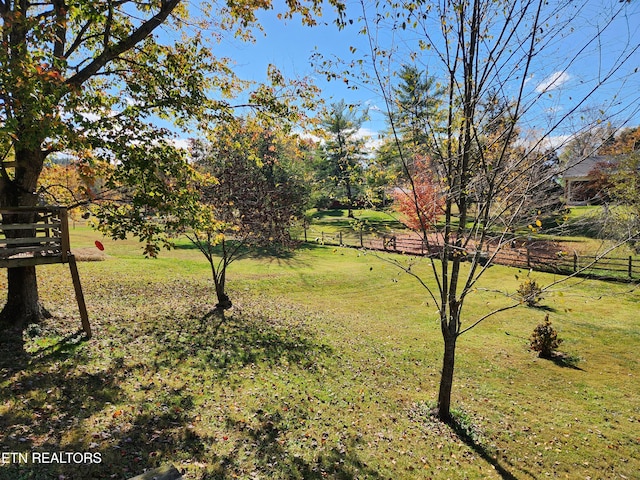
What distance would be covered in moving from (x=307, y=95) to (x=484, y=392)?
7.85 metres

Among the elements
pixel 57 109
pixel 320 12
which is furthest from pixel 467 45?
pixel 57 109

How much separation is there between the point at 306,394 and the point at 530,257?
17.3 m

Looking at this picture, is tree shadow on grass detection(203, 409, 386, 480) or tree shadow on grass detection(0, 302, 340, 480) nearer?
tree shadow on grass detection(0, 302, 340, 480)

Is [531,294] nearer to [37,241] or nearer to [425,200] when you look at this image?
[425,200]

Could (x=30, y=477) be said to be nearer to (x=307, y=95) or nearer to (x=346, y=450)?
(x=346, y=450)

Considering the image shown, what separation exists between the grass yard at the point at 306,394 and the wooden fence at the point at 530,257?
4.40ft

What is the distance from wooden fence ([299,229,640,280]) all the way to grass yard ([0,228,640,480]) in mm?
Answer: 1341

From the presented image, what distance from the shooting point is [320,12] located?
7141 millimetres

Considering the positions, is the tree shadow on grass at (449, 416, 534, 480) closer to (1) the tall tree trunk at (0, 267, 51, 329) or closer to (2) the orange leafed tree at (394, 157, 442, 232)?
(2) the orange leafed tree at (394, 157, 442, 232)

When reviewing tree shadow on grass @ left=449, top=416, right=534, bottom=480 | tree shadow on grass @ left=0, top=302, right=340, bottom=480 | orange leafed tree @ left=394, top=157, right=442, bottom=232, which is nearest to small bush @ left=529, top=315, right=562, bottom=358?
orange leafed tree @ left=394, top=157, right=442, bottom=232

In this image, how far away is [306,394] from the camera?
6.52m

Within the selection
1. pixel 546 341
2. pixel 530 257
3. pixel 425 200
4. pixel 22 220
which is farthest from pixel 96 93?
pixel 530 257

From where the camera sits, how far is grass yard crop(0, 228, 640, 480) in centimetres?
435

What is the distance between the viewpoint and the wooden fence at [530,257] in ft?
25.5
